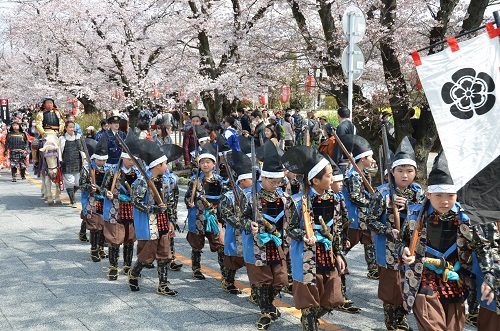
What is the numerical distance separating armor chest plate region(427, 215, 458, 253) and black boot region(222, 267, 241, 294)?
3.01 m

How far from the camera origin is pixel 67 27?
23.7 meters

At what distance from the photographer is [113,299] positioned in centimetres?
646

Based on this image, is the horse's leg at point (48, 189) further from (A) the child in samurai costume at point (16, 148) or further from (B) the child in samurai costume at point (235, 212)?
(B) the child in samurai costume at point (235, 212)

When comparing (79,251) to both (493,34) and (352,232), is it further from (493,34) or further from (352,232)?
(493,34)

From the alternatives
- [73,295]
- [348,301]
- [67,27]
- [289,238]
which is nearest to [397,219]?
[289,238]

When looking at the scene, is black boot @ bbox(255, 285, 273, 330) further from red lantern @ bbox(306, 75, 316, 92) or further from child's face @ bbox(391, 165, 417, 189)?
red lantern @ bbox(306, 75, 316, 92)

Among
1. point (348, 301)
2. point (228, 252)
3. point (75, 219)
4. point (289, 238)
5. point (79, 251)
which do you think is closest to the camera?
point (289, 238)

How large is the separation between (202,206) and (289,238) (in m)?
2.10

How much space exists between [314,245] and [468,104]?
1.77 meters

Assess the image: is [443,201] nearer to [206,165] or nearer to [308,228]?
[308,228]

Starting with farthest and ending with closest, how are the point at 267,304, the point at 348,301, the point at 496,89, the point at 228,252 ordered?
the point at 228,252, the point at 348,301, the point at 267,304, the point at 496,89

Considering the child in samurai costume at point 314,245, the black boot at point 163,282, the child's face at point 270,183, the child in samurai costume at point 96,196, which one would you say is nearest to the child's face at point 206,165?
the black boot at point 163,282

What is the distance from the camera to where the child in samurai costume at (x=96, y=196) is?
26.6ft

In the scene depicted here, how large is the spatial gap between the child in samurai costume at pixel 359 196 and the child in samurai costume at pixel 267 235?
1516 millimetres
